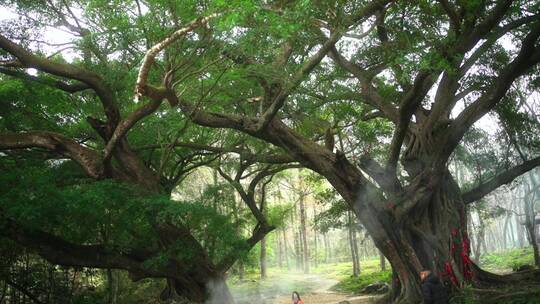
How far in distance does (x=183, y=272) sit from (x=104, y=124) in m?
4.31

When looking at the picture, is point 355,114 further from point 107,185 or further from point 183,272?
point 107,185

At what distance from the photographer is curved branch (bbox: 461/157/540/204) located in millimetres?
12117

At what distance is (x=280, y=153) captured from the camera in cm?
1400

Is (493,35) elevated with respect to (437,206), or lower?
elevated

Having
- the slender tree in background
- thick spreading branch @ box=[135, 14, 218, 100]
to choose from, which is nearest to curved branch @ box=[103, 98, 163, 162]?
the slender tree in background

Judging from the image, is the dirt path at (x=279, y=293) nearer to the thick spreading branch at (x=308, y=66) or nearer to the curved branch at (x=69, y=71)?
the thick spreading branch at (x=308, y=66)

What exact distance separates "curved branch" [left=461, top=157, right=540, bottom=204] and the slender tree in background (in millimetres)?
42

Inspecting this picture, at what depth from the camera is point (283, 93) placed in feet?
27.8

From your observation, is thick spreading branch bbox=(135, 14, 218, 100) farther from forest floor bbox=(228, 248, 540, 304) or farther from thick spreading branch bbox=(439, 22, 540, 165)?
forest floor bbox=(228, 248, 540, 304)

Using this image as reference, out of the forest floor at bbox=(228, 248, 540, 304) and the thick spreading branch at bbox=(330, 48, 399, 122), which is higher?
the thick spreading branch at bbox=(330, 48, 399, 122)

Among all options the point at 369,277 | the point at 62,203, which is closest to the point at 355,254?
the point at 369,277

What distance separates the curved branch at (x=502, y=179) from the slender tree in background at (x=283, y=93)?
4cm

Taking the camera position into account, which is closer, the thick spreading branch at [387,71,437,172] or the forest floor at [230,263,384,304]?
the thick spreading branch at [387,71,437,172]

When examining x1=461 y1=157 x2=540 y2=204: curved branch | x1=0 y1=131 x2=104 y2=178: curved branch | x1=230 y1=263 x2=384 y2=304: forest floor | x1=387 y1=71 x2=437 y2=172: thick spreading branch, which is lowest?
x1=230 y1=263 x2=384 y2=304: forest floor
